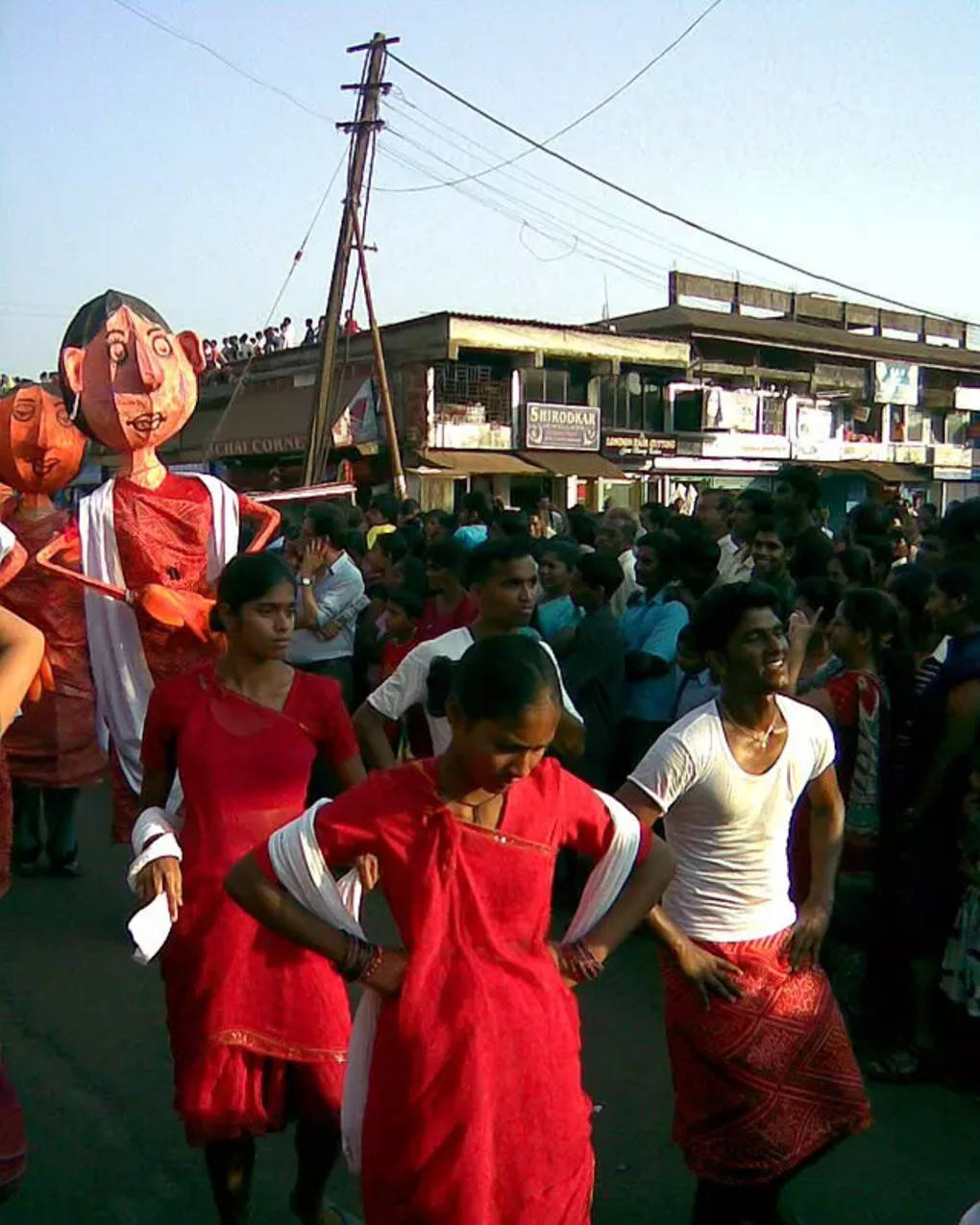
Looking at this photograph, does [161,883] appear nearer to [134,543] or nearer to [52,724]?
[134,543]

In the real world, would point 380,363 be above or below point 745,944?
above

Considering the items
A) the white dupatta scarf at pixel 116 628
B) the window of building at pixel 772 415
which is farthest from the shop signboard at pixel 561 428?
the white dupatta scarf at pixel 116 628

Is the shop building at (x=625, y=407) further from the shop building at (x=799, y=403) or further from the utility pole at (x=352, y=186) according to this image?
the utility pole at (x=352, y=186)

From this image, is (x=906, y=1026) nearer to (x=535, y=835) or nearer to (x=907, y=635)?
(x=907, y=635)

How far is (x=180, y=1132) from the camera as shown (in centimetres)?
346

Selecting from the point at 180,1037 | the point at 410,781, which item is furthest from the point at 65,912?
the point at 410,781

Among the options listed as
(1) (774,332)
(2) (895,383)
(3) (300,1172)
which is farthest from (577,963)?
(2) (895,383)

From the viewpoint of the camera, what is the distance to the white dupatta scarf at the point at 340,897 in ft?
6.91

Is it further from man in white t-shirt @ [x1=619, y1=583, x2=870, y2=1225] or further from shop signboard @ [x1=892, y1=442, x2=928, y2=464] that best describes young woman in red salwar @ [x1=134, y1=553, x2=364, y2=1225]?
shop signboard @ [x1=892, y1=442, x2=928, y2=464]

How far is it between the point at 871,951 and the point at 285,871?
2522mm

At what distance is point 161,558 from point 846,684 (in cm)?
251

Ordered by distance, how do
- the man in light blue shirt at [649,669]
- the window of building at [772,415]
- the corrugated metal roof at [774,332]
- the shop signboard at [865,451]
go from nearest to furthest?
the man in light blue shirt at [649,669], the corrugated metal roof at [774,332], the window of building at [772,415], the shop signboard at [865,451]

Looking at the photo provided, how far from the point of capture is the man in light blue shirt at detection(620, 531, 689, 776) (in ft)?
17.7

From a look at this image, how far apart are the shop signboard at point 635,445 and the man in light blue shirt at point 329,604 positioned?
19034mm
